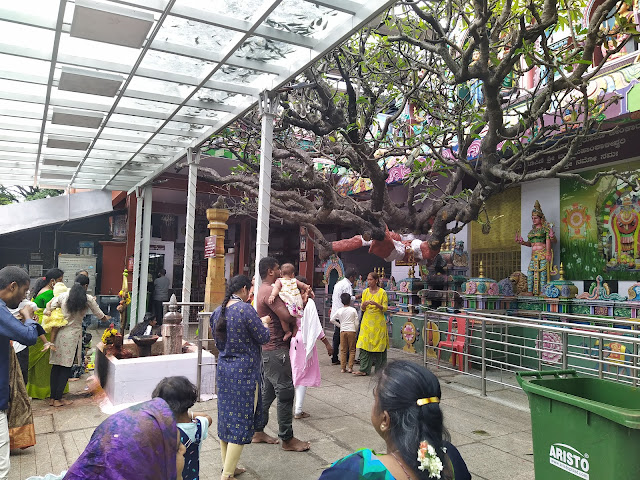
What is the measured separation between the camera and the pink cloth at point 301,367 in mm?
5023

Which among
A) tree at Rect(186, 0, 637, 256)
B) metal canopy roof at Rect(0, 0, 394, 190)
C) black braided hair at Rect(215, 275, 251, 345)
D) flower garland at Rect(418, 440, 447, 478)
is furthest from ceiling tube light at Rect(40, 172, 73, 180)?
flower garland at Rect(418, 440, 447, 478)

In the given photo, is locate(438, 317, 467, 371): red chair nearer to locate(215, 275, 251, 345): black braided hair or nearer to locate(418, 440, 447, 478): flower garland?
locate(215, 275, 251, 345): black braided hair

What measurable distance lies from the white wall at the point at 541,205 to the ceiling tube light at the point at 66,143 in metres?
9.22

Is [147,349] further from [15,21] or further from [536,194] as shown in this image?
[536,194]

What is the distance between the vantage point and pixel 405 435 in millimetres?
1493

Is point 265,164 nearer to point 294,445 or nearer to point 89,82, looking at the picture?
point 89,82

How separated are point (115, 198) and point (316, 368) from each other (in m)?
11.2

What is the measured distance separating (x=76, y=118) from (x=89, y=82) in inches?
53.4

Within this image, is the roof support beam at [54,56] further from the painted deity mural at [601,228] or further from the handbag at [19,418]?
the painted deity mural at [601,228]

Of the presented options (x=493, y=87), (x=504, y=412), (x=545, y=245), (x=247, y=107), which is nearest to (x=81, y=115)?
(x=247, y=107)

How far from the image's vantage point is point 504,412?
559 centimetres

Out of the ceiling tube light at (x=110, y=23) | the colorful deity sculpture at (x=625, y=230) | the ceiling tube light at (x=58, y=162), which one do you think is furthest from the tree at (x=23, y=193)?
the colorful deity sculpture at (x=625, y=230)

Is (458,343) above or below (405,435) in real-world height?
below

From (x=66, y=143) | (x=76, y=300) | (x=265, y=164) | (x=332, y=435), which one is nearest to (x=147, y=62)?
(x=265, y=164)
